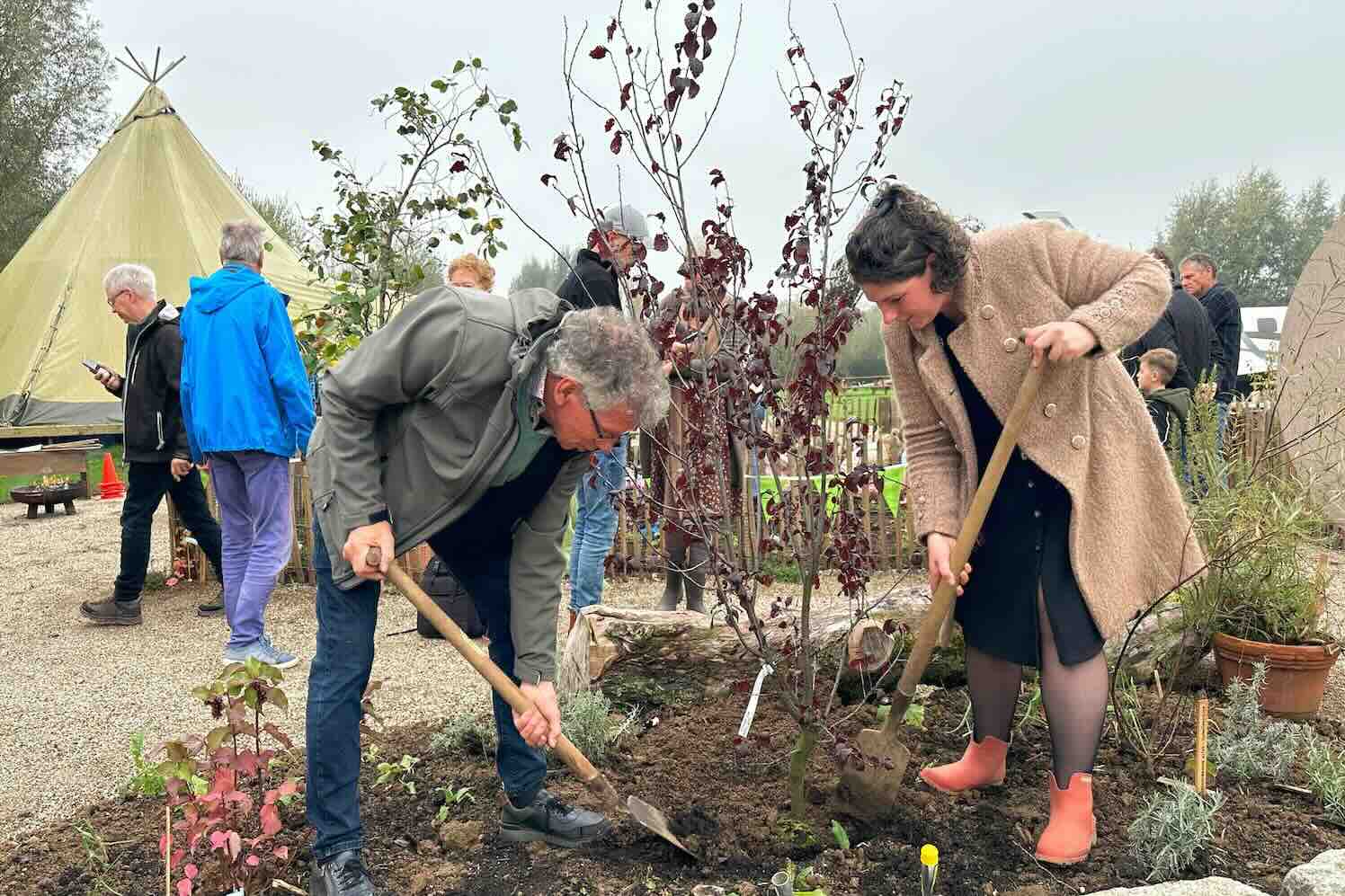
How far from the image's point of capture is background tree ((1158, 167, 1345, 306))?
29.8 m

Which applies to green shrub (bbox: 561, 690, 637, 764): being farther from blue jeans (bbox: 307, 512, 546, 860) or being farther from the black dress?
the black dress

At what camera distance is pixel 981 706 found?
9.21 feet

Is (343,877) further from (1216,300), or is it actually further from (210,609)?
(1216,300)

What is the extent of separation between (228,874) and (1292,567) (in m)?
3.54

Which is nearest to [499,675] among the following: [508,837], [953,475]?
[508,837]

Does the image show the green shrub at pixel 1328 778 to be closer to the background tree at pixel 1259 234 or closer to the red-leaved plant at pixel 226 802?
the red-leaved plant at pixel 226 802

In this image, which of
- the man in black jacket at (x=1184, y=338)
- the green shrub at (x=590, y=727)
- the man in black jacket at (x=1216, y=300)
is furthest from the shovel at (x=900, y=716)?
the man in black jacket at (x=1216, y=300)

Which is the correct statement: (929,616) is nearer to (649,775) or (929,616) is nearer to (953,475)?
(953,475)

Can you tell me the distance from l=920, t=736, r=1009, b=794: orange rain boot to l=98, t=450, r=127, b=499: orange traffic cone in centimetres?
992

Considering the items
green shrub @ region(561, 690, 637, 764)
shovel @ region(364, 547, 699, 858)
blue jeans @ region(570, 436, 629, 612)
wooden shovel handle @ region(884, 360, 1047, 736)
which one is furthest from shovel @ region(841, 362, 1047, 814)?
blue jeans @ region(570, 436, 629, 612)

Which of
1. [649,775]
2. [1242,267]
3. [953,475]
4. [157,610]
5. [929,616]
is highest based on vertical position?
[1242,267]

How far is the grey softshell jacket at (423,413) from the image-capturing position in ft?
7.24

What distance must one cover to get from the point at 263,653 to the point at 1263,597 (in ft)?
13.4

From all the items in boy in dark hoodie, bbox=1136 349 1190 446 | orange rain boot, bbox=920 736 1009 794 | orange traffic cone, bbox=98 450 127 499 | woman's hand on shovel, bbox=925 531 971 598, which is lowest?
orange traffic cone, bbox=98 450 127 499
